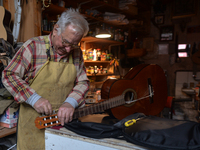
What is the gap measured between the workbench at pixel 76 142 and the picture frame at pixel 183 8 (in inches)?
167

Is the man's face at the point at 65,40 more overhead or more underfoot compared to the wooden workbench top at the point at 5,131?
more overhead

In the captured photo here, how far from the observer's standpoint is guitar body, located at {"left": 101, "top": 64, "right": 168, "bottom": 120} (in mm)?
1758

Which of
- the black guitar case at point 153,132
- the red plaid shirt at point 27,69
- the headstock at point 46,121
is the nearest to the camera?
the black guitar case at point 153,132

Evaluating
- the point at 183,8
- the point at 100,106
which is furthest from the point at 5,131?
the point at 183,8

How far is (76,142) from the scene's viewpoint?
825 mm

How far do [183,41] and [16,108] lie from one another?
432 cm

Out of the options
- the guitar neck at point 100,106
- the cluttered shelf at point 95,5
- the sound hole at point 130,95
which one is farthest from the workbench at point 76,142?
the cluttered shelf at point 95,5

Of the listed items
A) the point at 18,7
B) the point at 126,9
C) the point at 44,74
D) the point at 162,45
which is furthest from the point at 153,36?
the point at 44,74

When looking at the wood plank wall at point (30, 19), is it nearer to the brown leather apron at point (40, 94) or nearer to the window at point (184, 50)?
the brown leather apron at point (40, 94)

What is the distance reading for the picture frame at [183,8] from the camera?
4.00m

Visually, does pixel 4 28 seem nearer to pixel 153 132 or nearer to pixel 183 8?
pixel 153 132

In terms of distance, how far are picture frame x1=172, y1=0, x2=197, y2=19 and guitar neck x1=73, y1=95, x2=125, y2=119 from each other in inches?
134

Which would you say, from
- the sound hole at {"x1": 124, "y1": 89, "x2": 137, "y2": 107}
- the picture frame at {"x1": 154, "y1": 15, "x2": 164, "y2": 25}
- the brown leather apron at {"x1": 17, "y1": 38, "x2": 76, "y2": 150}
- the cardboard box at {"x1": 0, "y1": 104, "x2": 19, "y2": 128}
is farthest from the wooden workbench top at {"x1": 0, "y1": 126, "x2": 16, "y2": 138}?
the picture frame at {"x1": 154, "y1": 15, "x2": 164, "y2": 25}

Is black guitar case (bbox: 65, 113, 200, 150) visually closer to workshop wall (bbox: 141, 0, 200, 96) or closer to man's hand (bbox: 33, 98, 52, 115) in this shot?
man's hand (bbox: 33, 98, 52, 115)
